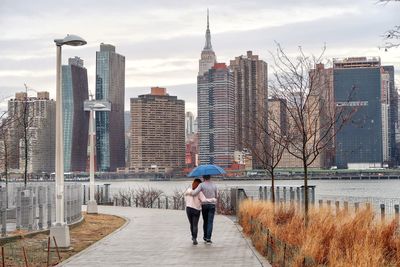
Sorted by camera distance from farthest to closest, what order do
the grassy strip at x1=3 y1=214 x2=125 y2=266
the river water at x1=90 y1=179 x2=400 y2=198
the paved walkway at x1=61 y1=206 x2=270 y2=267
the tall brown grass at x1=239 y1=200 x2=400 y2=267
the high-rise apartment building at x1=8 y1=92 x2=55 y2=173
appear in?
the river water at x1=90 y1=179 x2=400 y2=198, the high-rise apartment building at x1=8 y1=92 x2=55 y2=173, the grassy strip at x1=3 y1=214 x2=125 y2=266, the paved walkway at x1=61 y1=206 x2=270 y2=267, the tall brown grass at x1=239 y1=200 x2=400 y2=267

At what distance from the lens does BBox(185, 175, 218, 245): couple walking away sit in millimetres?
16969

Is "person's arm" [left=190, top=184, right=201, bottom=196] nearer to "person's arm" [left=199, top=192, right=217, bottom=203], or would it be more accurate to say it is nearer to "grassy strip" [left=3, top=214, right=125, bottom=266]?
"person's arm" [left=199, top=192, right=217, bottom=203]

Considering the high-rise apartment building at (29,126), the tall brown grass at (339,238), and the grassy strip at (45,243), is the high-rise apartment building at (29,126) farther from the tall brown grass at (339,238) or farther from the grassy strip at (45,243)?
the tall brown grass at (339,238)

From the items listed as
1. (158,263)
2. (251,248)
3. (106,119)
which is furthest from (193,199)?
(106,119)

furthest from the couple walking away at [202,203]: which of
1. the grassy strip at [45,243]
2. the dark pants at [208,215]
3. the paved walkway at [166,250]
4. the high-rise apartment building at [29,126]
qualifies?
the high-rise apartment building at [29,126]

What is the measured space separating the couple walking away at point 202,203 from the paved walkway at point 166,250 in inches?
16.7

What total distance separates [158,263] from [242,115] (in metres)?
37.0

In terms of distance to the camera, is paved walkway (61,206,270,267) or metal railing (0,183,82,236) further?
metal railing (0,183,82,236)

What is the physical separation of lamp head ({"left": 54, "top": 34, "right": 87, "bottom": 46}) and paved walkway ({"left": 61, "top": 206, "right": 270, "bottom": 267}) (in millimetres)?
5163

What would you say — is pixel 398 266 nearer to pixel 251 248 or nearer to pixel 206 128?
pixel 251 248

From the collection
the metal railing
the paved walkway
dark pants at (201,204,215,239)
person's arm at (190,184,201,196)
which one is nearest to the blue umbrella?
person's arm at (190,184,201,196)

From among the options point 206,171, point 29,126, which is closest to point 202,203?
point 206,171

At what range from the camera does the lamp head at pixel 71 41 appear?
1677 cm

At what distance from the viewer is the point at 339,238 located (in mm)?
13219
